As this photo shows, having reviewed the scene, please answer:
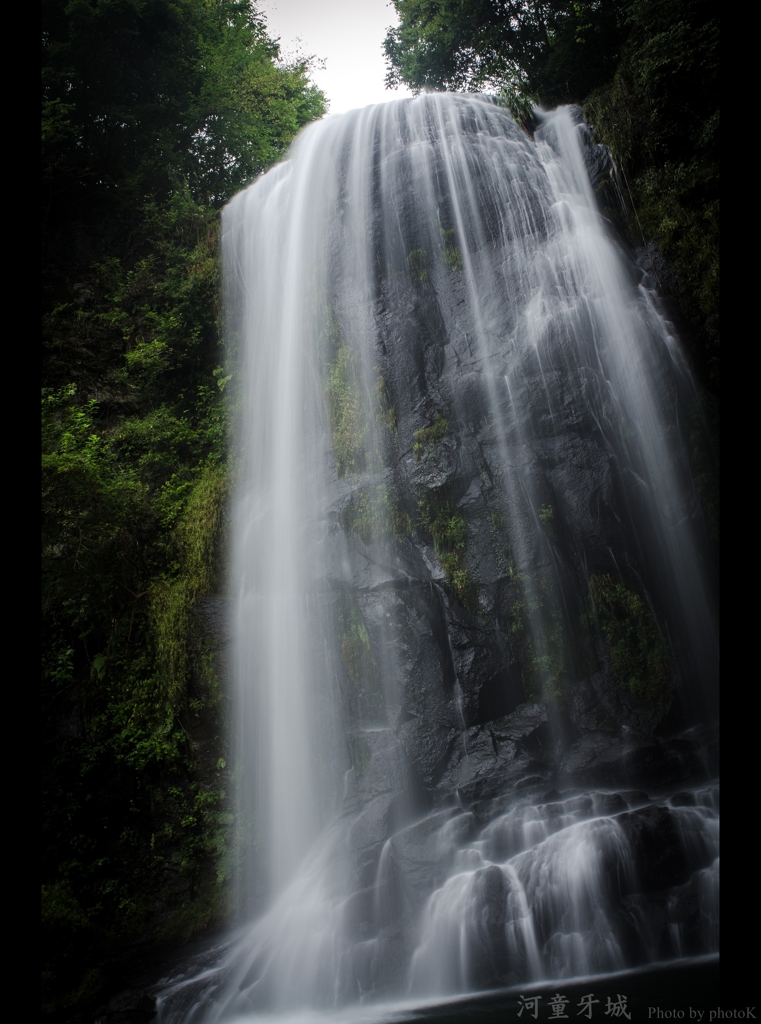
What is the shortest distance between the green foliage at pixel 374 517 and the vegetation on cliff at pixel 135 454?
2.01 meters

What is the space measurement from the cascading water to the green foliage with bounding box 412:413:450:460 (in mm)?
48

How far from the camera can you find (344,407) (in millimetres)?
8188

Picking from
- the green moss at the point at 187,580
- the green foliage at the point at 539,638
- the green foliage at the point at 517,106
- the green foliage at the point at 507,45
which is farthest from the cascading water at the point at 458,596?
the green foliage at the point at 507,45

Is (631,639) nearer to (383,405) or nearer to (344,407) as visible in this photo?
(383,405)

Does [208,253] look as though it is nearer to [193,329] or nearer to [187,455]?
[193,329]

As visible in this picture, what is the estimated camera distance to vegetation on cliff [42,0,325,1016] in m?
6.50

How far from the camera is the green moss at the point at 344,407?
312 inches

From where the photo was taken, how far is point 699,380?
8016 mm

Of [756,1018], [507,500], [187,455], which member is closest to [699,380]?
[507,500]

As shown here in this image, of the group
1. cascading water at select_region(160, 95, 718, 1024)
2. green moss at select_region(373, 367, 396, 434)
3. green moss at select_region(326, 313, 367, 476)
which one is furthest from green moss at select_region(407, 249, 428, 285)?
green moss at select_region(373, 367, 396, 434)

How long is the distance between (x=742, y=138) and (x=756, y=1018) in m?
1.56

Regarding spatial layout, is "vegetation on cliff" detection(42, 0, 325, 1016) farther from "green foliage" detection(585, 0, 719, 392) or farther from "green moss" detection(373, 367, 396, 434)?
"green foliage" detection(585, 0, 719, 392)

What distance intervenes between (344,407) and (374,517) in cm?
176

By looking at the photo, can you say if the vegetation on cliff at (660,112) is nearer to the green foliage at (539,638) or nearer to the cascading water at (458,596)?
the cascading water at (458,596)
